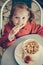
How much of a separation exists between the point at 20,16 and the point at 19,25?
45 mm

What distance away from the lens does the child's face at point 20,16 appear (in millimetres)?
806

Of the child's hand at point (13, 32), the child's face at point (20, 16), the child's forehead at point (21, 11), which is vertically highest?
the child's forehead at point (21, 11)

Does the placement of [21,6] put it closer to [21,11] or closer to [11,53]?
[21,11]

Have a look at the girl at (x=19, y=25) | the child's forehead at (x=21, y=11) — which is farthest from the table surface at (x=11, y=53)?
the child's forehead at (x=21, y=11)

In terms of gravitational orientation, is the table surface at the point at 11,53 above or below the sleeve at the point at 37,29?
below

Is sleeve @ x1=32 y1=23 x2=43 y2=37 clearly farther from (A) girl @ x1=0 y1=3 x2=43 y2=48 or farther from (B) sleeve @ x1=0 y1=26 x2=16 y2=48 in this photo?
(B) sleeve @ x1=0 y1=26 x2=16 y2=48

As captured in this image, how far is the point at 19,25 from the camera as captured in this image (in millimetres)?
808

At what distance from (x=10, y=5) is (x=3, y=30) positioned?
129 millimetres

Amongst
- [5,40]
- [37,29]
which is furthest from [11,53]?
[37,29]

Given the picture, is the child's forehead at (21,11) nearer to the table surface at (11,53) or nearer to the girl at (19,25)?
the girl at (19,25)

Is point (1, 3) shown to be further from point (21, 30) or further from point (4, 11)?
point (21, 30)

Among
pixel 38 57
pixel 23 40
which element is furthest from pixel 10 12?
pixel 38 57

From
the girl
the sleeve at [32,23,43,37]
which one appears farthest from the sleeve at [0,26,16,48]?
the sleeve at [32,23,43,37]

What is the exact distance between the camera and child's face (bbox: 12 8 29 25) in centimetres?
81
